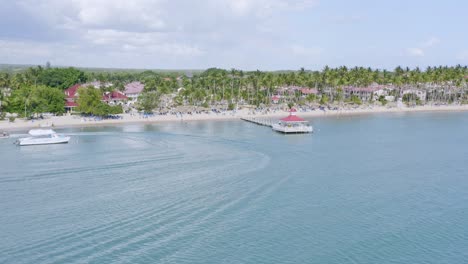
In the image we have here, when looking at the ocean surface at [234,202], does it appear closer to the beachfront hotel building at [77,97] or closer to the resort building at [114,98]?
the beachfront hotel building at [77,97]

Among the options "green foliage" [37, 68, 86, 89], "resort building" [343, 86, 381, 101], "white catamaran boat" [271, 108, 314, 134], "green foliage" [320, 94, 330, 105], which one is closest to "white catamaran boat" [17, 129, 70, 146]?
"white catamaran boat" [271, 108, 314, 134]

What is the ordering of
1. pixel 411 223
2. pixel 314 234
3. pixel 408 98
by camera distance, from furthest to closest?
pixel 408 98
pixel 411 223
pixel 314 234

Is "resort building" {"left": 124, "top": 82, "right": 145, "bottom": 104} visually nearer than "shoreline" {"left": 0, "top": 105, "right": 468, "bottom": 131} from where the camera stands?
No

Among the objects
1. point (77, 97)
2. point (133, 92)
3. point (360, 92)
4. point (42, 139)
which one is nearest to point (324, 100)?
point (360, 92)

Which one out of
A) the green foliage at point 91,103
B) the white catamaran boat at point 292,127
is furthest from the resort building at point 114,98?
the white catamaran boat at point 292,127

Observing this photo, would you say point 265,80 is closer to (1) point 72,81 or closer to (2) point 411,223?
(1) point 72,81

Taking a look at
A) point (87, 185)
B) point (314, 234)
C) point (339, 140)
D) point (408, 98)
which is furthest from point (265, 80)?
point (314, 234)

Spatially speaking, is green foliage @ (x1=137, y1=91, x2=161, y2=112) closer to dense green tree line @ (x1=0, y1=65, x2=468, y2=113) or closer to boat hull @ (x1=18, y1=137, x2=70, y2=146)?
dense green tree line @ (x1=0, y1=65, x2=468, y2=113)
